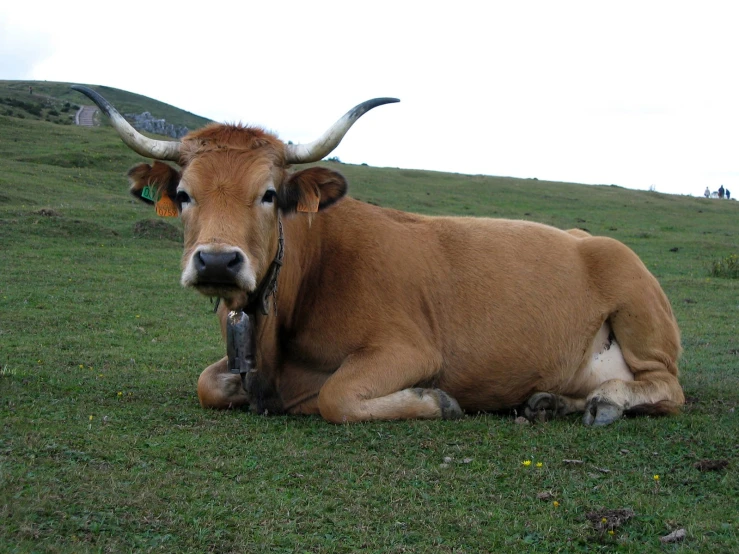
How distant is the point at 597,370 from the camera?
782 cm

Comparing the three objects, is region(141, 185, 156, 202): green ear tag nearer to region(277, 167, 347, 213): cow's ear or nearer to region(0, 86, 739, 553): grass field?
region(277, 167, 347, 213): cow's ear

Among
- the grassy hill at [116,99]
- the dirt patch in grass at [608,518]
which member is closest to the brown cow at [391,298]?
the dirt patch in grass at [608,518]

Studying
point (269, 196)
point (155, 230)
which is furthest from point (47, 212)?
point (269, 196)

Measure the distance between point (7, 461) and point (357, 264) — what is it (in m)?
3.37

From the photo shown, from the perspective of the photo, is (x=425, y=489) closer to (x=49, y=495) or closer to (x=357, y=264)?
(x=49, y=495)

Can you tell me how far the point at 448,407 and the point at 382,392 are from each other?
0.63 meters

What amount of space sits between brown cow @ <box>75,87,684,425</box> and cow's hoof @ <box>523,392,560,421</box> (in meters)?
0.02

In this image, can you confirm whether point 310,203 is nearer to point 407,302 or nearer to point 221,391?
point 407,302

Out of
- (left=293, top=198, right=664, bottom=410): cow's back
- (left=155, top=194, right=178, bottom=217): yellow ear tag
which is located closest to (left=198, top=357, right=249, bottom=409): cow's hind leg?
(left=293, top=198, right=664, bottom=410): cow's back

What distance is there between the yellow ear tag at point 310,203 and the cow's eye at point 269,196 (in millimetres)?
336

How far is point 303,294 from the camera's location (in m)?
7.04

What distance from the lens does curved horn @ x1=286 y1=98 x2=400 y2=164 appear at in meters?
6.61

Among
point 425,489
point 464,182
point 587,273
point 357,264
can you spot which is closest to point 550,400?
point 587,273

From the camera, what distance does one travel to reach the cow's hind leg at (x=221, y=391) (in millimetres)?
6988
